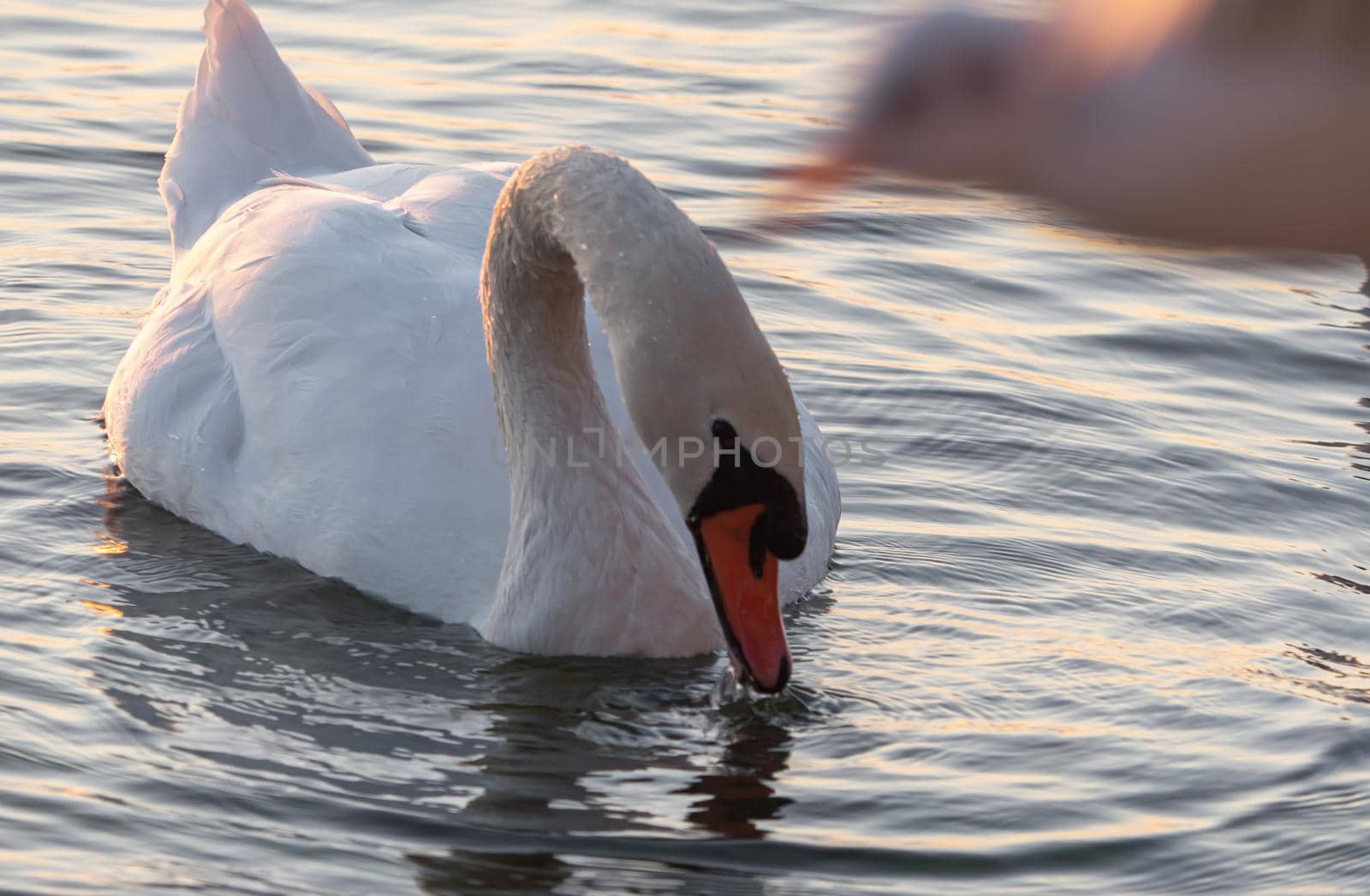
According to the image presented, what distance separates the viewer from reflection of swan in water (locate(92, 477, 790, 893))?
13.3ft

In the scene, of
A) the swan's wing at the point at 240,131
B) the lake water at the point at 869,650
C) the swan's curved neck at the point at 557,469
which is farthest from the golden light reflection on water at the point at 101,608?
the swan's wing at the point at 240,131

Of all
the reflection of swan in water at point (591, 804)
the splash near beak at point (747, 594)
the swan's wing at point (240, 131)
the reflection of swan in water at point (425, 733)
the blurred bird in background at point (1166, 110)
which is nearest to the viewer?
the blurred bird in background at point (1166, 110)

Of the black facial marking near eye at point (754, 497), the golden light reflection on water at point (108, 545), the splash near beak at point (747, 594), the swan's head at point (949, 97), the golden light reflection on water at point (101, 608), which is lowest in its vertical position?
the golden light reflection on water at point (101, 608)

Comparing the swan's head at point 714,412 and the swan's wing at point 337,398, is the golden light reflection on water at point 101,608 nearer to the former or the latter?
the swan's wing at point 337,398

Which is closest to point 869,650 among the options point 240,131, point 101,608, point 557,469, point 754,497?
point 557,469

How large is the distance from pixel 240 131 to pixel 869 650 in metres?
3.72

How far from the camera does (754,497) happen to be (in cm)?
425

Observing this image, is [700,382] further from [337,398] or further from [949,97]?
[949,97]

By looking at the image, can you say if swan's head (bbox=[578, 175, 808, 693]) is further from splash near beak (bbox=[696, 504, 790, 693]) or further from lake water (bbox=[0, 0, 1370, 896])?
lake water (bbox=[0, 0, 1370, 896])

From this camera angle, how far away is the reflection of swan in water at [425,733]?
13.3 ft

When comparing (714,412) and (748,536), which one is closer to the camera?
(714,412)

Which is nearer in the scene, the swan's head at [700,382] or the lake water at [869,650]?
the lake water at [869,650]

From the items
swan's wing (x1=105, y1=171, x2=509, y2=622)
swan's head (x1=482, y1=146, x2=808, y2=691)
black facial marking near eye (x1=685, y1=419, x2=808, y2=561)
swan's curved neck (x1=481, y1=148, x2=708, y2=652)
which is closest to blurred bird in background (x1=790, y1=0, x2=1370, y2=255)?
swan's head (x1=482, y1=146, x2=808, y2=691)

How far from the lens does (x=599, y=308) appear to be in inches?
175
